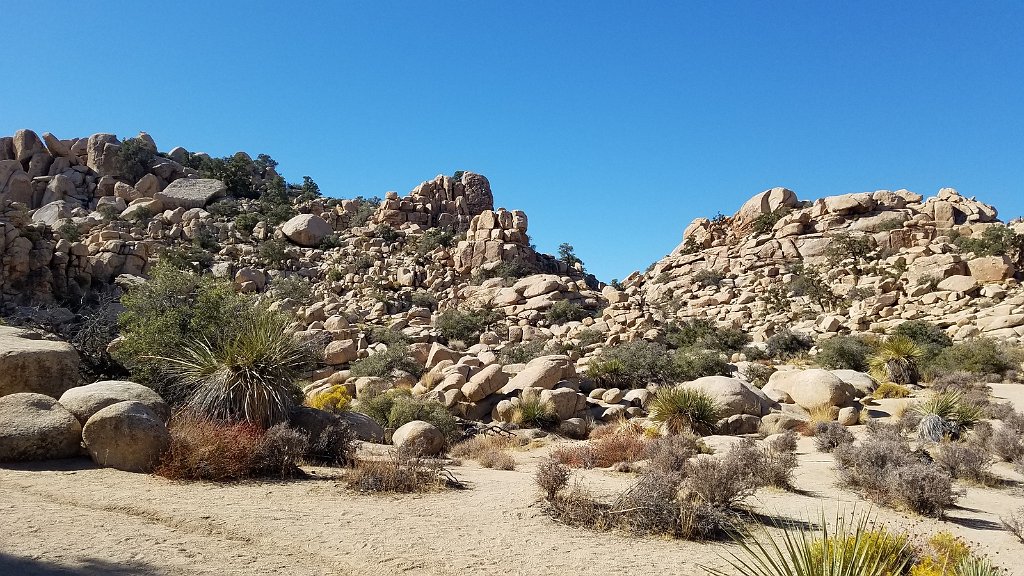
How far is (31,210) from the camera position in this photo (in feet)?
165

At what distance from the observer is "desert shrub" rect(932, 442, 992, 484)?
33.4 feet

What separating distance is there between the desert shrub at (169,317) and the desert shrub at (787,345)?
81.9 feet

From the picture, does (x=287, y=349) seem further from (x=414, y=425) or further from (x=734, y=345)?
(x=734, y=345)

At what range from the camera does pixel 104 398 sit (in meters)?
9.62

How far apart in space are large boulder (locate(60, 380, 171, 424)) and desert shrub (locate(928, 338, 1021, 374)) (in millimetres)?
25311

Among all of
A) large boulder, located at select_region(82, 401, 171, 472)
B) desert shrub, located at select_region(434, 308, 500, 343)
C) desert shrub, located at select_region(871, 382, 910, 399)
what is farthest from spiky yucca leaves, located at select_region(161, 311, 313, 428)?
desert shrub, located at select_region(434, 308, 500, 343)

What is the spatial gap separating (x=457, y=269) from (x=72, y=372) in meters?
35.4

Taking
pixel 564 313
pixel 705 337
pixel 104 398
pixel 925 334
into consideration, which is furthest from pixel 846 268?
pixel 104 398

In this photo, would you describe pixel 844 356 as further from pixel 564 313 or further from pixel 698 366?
pixel 564 313

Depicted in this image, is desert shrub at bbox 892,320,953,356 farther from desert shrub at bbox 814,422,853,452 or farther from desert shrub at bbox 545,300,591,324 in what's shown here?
desert shrub at bbox 545,300,591,324

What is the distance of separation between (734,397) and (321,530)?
1333 cm

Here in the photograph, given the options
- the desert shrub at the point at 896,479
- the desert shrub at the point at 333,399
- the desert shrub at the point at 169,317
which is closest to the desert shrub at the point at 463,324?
the desert shrub at the point at 333,399

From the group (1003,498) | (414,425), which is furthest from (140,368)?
(1003,498)

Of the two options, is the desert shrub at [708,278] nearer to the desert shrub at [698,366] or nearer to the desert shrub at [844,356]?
the desert shrub at [844,356]
